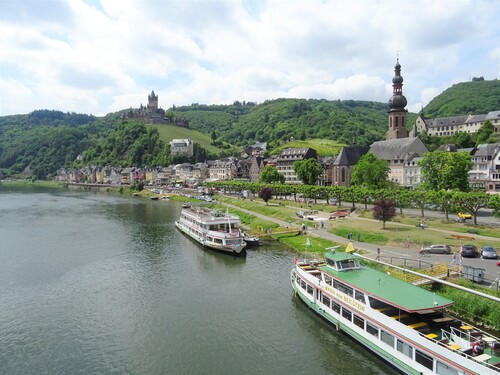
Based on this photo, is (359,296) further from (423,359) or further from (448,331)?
(423,359)

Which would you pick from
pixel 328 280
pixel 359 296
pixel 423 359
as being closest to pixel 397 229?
pixel 328 280

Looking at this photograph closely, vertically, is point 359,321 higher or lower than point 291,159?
lower

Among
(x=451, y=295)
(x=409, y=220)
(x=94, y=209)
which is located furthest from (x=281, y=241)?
(x=94, y=209)

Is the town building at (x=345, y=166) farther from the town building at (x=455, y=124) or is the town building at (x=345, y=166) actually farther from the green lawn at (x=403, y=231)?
the town building at (x=455, y=124)

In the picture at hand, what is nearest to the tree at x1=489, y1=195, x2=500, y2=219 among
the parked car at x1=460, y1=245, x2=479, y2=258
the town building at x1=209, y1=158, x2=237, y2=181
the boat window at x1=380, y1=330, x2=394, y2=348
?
the parked car at x1=460, y1=245, x2=479, y2=258

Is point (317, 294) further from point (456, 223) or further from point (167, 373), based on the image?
point (456, 223)

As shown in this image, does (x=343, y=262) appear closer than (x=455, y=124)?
Yes
